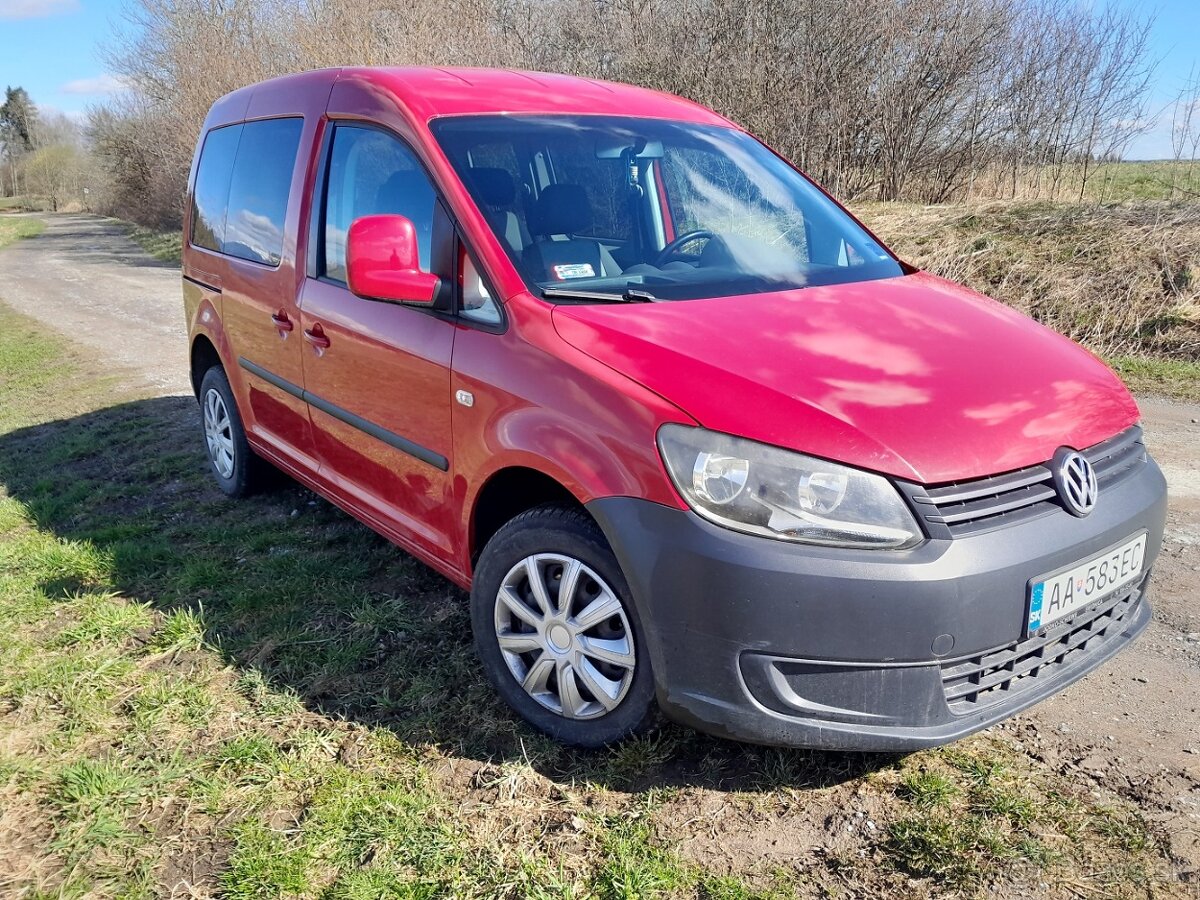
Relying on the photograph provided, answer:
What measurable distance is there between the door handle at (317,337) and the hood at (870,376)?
136 centimetres

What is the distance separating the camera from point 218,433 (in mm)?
5273

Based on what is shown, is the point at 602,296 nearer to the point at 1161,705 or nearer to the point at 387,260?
the point at 387,260

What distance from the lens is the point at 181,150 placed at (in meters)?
26.0

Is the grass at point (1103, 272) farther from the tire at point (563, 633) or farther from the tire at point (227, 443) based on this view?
the tire at point (227, 443)

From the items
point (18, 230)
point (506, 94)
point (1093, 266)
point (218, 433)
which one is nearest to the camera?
point (506, 94)

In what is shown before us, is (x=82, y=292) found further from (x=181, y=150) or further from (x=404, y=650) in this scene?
(x=404, y=650)

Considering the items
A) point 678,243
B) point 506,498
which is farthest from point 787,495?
point 678,243

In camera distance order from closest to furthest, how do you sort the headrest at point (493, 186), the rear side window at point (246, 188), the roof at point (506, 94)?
the headrest at point (493, 186) → the roof at point (506, 94) → the rear side window at point (246, 188)

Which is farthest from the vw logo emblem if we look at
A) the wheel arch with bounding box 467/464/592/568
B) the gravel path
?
the gravel path

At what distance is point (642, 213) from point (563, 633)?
1525mm

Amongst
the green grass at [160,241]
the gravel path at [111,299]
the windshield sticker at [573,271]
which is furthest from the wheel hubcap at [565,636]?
the green grass at [160,241]

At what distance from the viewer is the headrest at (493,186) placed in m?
3.06

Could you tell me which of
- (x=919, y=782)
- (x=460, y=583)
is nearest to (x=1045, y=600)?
(x=919, y=782)

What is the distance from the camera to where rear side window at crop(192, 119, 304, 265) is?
413cm
